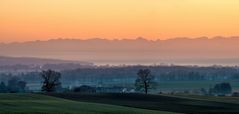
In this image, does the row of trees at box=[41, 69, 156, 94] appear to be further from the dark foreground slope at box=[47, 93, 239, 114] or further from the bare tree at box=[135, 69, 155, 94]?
the dark foreground slope at box=[47, 93, 239, 114]

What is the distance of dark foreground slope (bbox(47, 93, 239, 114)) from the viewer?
3157 inches

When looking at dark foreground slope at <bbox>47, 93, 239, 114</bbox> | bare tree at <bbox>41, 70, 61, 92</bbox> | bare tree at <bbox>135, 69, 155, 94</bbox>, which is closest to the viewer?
dark foreground slope at <bbox>47, 93, 239, 114</bbox>

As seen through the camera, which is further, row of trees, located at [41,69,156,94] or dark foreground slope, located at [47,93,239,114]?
row of trees, located at [41,69,156,94]

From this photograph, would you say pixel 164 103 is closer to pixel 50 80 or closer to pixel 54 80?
pixel 54 80

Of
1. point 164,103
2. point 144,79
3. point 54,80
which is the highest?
point 144,79

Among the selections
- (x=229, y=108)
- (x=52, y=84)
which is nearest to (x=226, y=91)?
(x=52, y=84)

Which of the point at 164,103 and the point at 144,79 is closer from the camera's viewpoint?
the point at 164,103

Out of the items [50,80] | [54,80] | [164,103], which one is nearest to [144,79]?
[54,80]

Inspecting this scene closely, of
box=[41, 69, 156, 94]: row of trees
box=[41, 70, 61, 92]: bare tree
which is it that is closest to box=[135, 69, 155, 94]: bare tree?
box=[41, 69, 156, 94]: row of trees

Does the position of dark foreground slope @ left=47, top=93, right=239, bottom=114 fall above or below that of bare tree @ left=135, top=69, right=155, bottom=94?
below

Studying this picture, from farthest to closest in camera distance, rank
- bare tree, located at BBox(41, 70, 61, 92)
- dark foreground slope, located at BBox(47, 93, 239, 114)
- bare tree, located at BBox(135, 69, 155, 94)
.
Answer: bare tree, located at BBox(135, 69, 155, 94), bare tree, located at BBox(41, 70, 61, 92), dark foreground slope, located at BBox(47, 93, 239, 114)

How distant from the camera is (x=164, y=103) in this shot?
303 ft

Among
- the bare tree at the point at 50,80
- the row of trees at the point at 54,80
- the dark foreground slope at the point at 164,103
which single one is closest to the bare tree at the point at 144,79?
the row of trees at the point at 54,80

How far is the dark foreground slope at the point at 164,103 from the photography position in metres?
80.2
